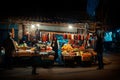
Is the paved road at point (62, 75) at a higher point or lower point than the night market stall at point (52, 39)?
lower

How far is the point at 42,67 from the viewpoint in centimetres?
1864

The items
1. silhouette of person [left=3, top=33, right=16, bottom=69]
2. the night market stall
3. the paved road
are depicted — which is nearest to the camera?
the paved road

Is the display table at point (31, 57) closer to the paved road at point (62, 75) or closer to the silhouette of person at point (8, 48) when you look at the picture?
the silhouette of person at point (8, 48)

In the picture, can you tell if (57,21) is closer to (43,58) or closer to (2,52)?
(43,58)

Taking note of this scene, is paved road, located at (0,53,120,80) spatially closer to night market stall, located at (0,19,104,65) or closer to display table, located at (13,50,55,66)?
display table, located at (13,50,55,66)

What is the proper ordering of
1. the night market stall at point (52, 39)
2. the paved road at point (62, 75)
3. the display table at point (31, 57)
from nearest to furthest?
the paved road at point (62, 75)
the display table at point (31, 57)
the night market stall at point (52, 39)

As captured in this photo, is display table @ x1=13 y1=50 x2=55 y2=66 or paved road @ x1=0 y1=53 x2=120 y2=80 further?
display table @ x1=13 y1=50 x2=55 y2=66

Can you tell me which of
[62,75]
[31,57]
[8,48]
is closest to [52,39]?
[31,57]

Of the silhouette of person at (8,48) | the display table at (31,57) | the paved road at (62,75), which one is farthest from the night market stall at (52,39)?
the paved road at (62,75)

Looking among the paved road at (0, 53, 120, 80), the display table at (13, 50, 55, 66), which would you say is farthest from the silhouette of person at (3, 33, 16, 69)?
the paved road at (0, 53, 120, 80)

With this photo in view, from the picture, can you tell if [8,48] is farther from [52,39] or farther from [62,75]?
[62,75]

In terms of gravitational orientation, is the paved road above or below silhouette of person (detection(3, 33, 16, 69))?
below

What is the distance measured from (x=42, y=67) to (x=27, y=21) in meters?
4.26

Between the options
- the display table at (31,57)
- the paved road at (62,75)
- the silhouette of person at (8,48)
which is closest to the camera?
the paved road at (62,75)
